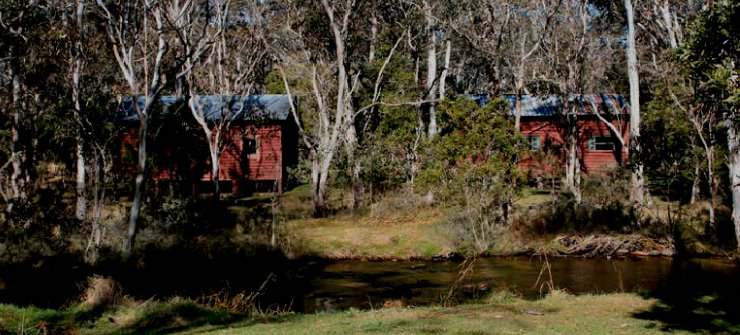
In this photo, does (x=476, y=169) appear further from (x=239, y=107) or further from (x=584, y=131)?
(x=584, y=131)

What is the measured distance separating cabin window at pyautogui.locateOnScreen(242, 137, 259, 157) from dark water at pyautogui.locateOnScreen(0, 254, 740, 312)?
16.0 meters

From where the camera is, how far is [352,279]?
2025 cm

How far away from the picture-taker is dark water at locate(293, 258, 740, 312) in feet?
56.4

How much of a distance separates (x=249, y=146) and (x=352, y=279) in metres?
19.2

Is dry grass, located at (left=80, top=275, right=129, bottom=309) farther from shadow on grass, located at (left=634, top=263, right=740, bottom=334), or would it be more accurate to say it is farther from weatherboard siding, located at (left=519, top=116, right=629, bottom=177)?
weatherboard siding, located at (left=519, top=116, right=629, bottom=177)

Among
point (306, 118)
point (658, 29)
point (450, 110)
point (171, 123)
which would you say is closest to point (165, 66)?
point (171, 123)

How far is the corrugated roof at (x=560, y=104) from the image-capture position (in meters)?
37.3

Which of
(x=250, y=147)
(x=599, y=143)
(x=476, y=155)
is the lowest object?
(x=476, y=155)

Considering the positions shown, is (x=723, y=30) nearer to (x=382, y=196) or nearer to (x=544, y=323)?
(x=544, y=323)

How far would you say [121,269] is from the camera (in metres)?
18.3

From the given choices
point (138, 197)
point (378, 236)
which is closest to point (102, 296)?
point (138, 197)

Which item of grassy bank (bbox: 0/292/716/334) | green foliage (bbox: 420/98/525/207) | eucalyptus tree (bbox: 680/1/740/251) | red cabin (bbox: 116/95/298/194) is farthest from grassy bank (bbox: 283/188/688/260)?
eucalyptus tree (bbox: 680/1/740/251)

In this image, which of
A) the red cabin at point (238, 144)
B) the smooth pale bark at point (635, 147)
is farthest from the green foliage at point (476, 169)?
the red cabin at point (238, 144)

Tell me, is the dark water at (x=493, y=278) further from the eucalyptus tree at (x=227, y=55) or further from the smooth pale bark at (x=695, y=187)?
the eucalyptus tree at (x=227, y=55)
